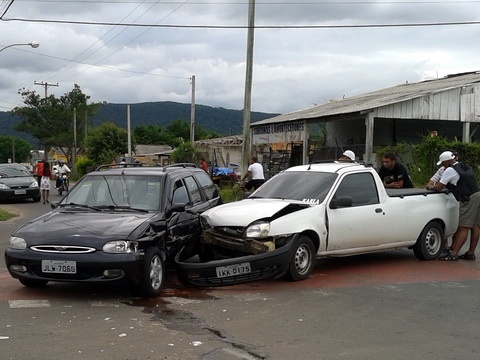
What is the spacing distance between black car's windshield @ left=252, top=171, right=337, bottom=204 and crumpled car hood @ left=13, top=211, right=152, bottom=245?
2.34 m

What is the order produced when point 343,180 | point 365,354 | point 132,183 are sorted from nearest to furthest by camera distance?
point 365,354
point 132,183
point 343,180

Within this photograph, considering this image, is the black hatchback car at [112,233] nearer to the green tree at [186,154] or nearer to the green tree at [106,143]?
the green tree at [186,154]

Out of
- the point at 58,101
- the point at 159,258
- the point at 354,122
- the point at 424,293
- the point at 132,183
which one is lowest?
the point at 424,293

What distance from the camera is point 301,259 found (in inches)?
347

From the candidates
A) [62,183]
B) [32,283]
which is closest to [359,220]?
[32,283]

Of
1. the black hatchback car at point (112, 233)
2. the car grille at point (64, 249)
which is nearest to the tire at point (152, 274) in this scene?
the black hatchback car at point (112, 233)

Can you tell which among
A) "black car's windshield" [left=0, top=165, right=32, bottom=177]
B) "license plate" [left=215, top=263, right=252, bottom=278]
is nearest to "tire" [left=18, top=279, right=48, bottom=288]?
"license plate" [left=215, top=263, right=252, bottom=278]

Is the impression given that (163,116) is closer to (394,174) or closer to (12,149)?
(12,149)

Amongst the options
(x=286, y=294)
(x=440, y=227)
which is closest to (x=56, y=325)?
(x=286, y=294)

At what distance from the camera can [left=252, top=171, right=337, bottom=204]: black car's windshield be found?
9491 mm

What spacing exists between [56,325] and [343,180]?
4922mm

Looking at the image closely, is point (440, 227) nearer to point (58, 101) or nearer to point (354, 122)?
point (354, 122)

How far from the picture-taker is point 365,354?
5.66m

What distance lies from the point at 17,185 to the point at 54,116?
6314 cm
